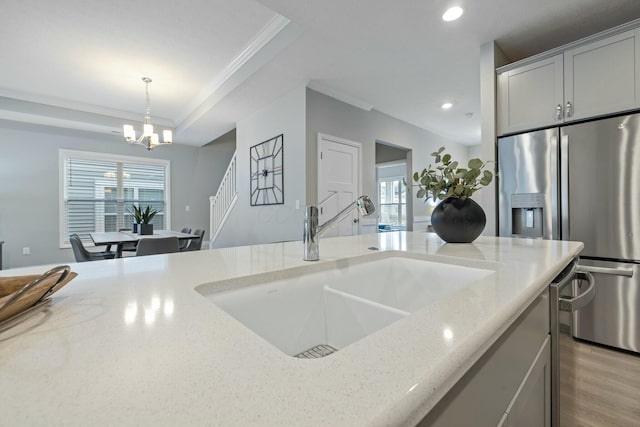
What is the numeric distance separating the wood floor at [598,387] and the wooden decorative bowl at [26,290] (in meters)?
1.39

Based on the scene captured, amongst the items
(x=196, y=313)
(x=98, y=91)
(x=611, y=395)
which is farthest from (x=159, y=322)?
(x=98, y=91)

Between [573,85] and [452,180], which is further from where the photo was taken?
[573,85]

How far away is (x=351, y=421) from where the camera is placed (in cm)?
25

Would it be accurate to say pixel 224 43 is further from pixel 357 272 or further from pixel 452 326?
pixel 452 326

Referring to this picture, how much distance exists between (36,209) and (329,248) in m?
6.08

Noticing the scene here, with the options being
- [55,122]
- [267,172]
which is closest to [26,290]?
[267,172]

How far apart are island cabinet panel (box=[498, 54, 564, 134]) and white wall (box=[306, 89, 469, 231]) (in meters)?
1.89

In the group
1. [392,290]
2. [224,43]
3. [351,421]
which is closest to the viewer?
[351,421]

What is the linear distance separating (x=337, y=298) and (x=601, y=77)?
2679mm

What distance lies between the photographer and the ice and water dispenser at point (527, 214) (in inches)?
90.8

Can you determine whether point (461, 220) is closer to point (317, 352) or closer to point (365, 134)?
point (317, 352)

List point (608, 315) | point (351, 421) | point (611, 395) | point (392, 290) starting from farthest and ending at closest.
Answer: point (608, 315), point (611, 395), point (392, 290), point (351, 421)

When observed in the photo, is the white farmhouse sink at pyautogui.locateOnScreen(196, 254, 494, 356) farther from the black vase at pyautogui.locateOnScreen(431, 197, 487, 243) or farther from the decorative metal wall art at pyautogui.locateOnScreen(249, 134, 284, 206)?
the decorative metal wall art at pyautogui.locateOnScreen(249, 134, 284, 206)

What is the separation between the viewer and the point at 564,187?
2184 millimetres
